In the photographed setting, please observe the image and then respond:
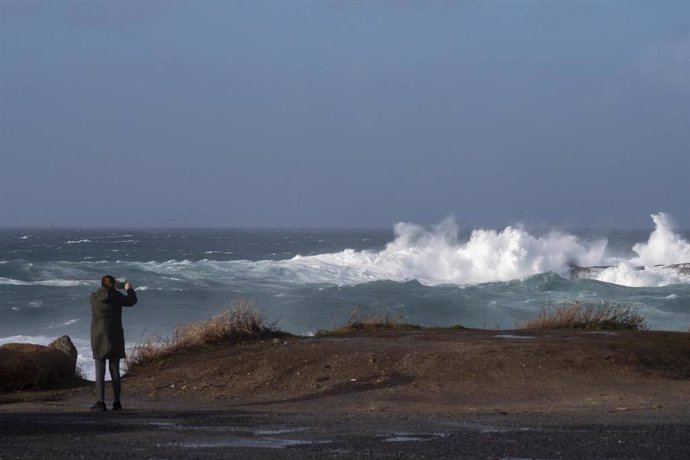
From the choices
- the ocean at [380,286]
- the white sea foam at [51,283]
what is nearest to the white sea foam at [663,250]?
the ocean at [380,286]

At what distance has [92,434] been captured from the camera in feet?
36.4

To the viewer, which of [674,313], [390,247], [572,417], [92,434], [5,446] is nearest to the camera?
[5,446]

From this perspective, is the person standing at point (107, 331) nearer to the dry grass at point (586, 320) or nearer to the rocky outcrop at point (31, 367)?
the rocky outcrop at point (31, 367)

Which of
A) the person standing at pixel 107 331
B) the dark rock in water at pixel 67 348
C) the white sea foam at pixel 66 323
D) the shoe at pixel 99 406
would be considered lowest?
the shoe at pixel 99 406

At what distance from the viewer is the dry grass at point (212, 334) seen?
18.2 metres

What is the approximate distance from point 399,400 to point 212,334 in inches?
197

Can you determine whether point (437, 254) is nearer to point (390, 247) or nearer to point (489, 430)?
point (390, 247)

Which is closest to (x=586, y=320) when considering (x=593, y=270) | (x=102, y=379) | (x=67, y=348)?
(x=67, y=348)

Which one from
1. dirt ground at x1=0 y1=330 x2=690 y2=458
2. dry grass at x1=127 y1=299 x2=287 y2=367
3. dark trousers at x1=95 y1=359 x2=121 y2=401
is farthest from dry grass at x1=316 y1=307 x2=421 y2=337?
dark trousers at x1=95 y1=359 x2=121 y2=401

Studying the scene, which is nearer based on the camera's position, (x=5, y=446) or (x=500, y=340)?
(x=5, y=446)

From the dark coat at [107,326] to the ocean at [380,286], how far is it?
6459mm

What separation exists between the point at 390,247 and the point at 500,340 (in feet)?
164

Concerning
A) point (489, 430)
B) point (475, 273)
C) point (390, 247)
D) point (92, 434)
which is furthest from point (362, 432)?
point (390, 247)

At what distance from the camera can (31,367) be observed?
54.3 ft
